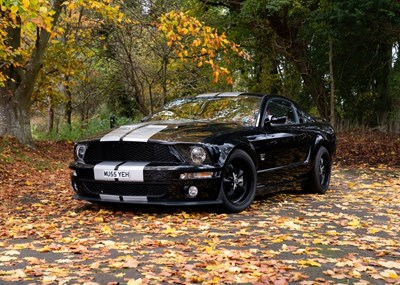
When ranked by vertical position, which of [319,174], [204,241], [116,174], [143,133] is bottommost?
[204,241]

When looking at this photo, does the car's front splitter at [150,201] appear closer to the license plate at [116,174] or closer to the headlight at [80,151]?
the license plate at [116,174]

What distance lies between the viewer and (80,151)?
6.41 metres

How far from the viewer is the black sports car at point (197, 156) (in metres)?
5.75

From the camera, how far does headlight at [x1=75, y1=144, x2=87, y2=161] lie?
6344 millimetres

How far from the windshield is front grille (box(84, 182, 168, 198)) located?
1500 mm

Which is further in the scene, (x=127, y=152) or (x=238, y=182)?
(x=238, y=182)

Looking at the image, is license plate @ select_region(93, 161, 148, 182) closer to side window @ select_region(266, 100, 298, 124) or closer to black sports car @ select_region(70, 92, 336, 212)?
black sports car @ select_region(70, 92, 336, 212)

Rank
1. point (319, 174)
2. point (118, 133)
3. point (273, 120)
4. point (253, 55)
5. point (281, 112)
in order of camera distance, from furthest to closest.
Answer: point (253, 55) < point (319, 174) < point (281, 112) < point (273, 120) < point (118, 133)

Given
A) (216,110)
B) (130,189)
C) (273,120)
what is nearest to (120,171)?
(130,189)

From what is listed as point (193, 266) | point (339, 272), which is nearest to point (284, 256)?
point (339, 272)

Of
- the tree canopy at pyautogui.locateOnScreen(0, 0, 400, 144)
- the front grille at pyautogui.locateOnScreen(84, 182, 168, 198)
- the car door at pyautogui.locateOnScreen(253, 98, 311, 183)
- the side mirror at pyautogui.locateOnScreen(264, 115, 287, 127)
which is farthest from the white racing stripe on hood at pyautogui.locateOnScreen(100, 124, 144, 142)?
the tree canopy at pyautogui.locateOnScreen(0, 0, 400, 144)

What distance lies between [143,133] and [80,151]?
0.93 metres

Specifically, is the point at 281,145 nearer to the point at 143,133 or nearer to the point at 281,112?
the point at 281,112

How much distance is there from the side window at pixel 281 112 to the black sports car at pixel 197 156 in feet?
0.11
